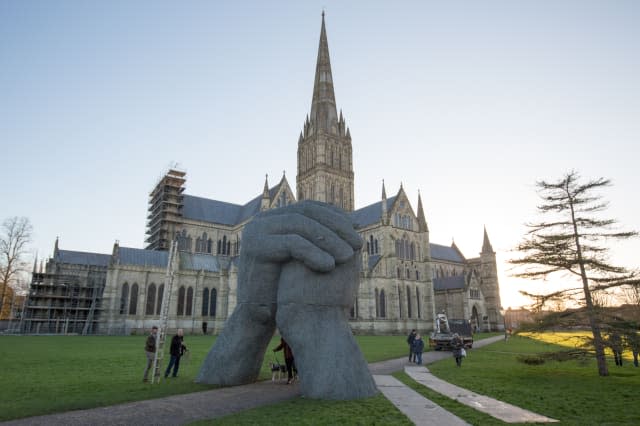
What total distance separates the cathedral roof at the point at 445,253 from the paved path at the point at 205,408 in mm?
75546


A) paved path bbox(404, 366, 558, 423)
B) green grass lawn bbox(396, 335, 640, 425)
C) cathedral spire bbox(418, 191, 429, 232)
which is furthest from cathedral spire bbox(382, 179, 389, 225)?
paved path bbox(404, 366, 558, 423)

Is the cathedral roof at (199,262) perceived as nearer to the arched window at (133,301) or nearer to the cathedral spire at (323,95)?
the arched window at (133,301)

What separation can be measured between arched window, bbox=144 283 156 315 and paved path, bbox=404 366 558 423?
39.3 meters

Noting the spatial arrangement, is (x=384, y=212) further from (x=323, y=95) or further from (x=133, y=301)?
(x=133, y=301)

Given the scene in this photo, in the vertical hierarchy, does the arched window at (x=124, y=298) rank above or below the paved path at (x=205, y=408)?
above

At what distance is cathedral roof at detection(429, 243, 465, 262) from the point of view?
84.5 meters

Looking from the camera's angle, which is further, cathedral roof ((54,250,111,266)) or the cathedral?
cathedral roof ((54,250,111,266))

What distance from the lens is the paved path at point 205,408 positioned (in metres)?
8.07

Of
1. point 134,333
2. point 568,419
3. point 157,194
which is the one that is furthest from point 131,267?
point 568,419

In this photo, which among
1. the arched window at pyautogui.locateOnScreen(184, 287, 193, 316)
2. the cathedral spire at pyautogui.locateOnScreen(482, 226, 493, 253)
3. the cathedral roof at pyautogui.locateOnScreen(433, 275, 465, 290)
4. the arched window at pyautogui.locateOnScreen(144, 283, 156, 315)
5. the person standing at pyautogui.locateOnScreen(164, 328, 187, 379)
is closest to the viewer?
the person standing at pyautogui.locateOnScreen(164, 328, 187, 379)

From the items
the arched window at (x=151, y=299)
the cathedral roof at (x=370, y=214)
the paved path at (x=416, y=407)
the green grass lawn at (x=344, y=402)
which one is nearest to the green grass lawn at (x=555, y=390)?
the green grass lawn at (x=344, y=402)

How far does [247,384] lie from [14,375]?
8302 millimetres

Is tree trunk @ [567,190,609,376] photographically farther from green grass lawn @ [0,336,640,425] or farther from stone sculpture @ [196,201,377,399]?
stone sculpture @ [196,201,377,399]

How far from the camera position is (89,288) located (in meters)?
49.3
